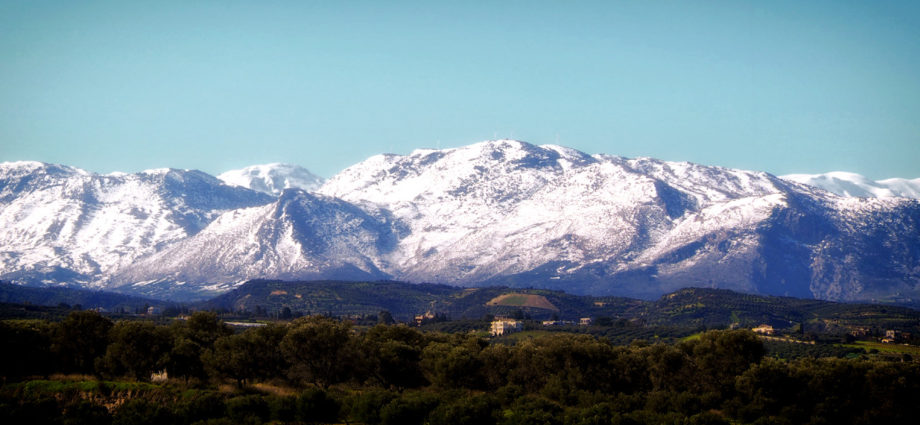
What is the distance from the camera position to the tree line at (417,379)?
78.9 meters

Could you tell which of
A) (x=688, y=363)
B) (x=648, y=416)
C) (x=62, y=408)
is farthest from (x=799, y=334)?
(x=62, y=408)

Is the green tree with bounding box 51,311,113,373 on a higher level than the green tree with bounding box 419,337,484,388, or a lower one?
higher

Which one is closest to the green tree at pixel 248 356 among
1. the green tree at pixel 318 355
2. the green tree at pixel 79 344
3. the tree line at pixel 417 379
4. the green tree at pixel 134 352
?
the tree line at pixel 417 379

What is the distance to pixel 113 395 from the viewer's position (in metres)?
80.8

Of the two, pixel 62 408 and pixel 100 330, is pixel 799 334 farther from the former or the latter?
pixel 62 408

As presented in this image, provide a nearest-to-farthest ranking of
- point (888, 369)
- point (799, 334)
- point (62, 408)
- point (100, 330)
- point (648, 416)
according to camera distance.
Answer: point (62, 408)
point (648, 416)
point (888, 369)
point (100, 330)
point (799, 334)

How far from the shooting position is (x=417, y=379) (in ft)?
340

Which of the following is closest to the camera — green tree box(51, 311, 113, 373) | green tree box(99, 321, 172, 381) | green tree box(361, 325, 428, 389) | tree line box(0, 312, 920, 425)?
tree line box(0, 312, 920, 425)

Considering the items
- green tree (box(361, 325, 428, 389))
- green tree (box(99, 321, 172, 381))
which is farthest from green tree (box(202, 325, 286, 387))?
green tree (box(361, 325, 428, 389))

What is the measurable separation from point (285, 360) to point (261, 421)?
72.5 feet

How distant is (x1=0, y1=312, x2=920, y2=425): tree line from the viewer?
259 ft

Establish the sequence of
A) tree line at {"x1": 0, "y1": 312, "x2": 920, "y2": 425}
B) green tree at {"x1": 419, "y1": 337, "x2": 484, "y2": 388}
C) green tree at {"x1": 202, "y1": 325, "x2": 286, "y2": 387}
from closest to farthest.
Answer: tree line at {"x1": 0, "y1": 312, "x2": 920, "y2": 425} → green tree at {"x1": 202, "y1": 325, "x2": 286, "y2": 387} → green tree at {"x1": 419, "y1": 337, "x2": 484, "y2": 388}

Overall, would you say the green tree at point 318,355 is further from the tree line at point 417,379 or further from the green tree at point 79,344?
the green tree at point 79,344

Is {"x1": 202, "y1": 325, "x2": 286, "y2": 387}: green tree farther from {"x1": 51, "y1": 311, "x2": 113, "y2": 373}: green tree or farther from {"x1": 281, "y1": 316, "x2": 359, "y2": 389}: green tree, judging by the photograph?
{"x1": 51, "y1": 311, "x2": 113, "y2": 373}: green tree
